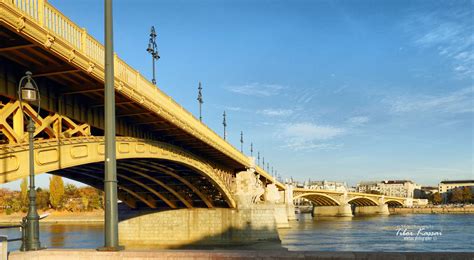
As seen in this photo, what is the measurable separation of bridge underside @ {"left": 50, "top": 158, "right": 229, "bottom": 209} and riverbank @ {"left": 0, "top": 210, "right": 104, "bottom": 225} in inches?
2431

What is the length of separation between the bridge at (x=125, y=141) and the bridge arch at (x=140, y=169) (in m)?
0.05

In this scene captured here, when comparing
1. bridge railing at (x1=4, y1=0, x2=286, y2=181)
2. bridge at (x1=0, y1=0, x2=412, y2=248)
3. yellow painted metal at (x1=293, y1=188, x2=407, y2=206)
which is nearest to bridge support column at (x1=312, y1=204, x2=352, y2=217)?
yellow painted metal at (x1=293, y1=188, x2=407, y2=206)

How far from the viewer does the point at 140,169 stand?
128 feet

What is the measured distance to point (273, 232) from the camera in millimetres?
53750

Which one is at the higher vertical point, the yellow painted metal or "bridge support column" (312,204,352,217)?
the yellow painted metal

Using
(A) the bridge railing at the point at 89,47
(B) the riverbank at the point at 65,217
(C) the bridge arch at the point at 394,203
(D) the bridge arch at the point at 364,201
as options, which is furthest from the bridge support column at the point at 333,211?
(A) the bridge railing at the point at 89,47

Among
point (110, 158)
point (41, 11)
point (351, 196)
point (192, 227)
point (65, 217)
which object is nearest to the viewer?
point (110, 158)

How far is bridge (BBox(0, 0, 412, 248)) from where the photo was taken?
15344 mm

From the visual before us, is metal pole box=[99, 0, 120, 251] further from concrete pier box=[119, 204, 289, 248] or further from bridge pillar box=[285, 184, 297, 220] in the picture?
bridge pillar box=[285, 184, 297, 220]

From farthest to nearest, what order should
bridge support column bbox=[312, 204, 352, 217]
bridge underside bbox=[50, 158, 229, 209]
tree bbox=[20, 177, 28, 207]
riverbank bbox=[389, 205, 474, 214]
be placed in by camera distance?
1. riverbank bbox=[389, 205, 474, 214]
2. bridge support column bbox=[312, 204, 352, 217]
3. tree bbox=[20, 177, 28, 207]
4. bridge underside bbox=[50, 158, 229, 209]

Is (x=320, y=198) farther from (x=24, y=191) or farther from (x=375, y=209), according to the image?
(x=24, y=191)

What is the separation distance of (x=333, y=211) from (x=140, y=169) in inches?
4105

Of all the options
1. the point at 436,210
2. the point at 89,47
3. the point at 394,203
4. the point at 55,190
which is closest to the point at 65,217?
the point at 55,190

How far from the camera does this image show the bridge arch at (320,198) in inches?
4557
